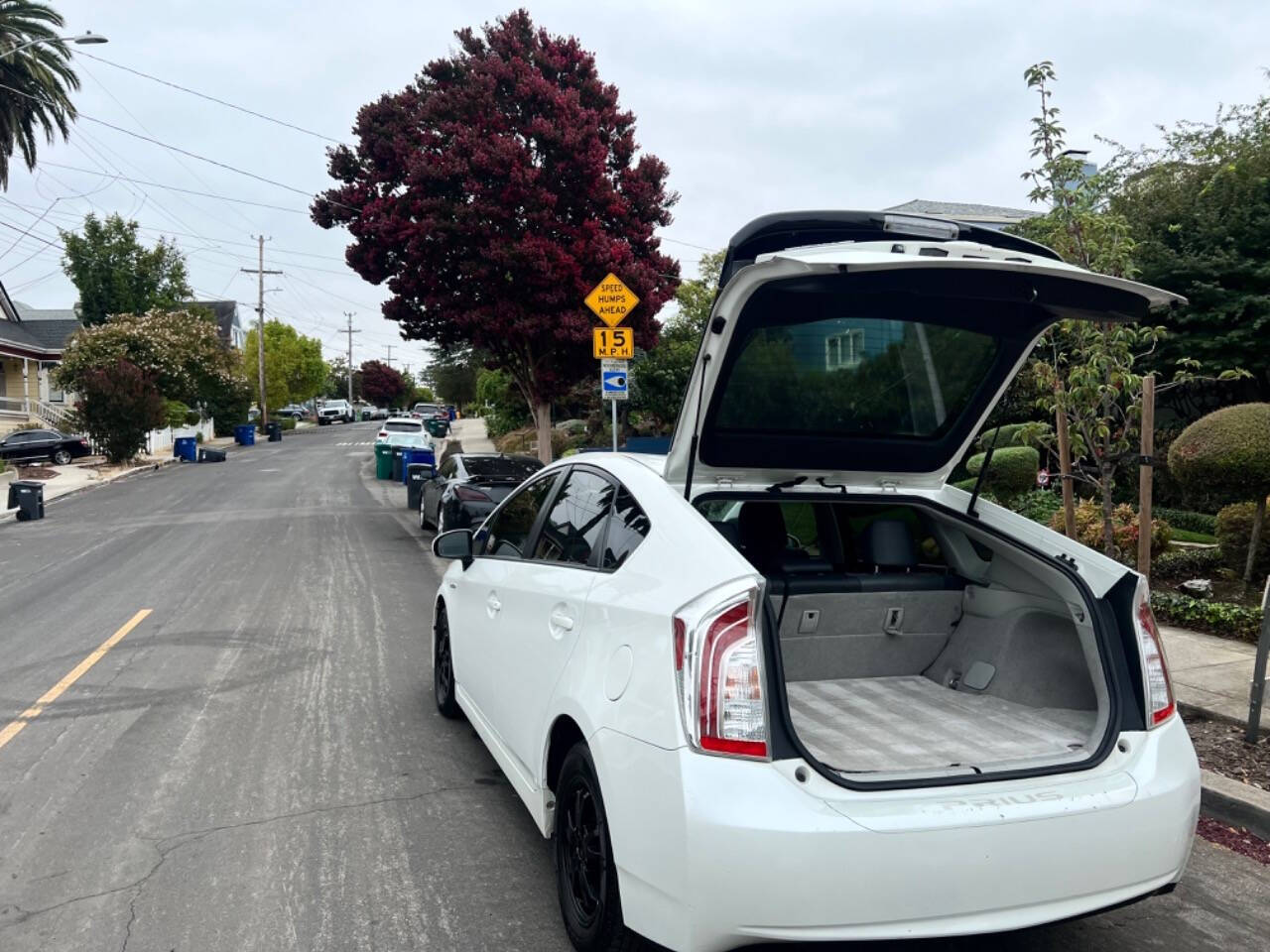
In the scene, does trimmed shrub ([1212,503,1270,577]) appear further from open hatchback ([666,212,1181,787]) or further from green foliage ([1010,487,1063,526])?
open hatchback ([666,212,1181,787])

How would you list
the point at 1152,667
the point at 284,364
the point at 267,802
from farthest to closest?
the point at 284,364, the point at 267,802, the point at 1152,667

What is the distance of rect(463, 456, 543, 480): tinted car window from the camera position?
45.2 feet

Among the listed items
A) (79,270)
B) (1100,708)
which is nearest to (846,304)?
(1100,708)

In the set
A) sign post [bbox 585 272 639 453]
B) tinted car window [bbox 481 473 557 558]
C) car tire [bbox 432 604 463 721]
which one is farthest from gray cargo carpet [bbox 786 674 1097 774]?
sign post [bbox 585 272 639 453]

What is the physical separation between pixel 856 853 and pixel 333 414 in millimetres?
75211

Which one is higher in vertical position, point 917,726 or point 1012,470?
point 1012,470

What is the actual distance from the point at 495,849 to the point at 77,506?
19.8 metres

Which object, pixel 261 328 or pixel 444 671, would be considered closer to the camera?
pixel 444 671

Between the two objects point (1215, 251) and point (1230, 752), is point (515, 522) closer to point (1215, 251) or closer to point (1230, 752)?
point (1230, 752)

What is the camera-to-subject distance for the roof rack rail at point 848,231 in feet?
11.4

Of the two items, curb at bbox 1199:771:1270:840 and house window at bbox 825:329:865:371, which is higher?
house window at bbox 825:329:865:371

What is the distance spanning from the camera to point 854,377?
3957 mm

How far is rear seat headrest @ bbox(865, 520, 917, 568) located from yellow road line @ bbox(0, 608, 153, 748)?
4.98 metres

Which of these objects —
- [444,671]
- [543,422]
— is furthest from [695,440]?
[543,422]
